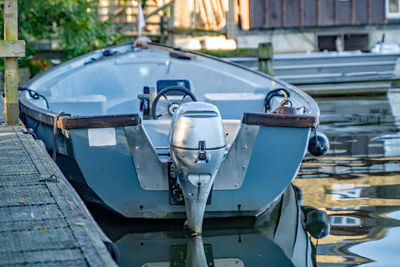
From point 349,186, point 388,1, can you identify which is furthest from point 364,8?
point 349,186

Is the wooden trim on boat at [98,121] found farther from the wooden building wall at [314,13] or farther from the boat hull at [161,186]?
the wooden building wall at [314,13]

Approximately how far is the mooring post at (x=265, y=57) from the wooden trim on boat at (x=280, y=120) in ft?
29.9

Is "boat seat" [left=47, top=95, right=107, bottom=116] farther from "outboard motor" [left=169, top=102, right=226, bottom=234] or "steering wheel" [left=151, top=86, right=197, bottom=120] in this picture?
"outboard motor" [left=169, top=102, right=226, bottom=234]

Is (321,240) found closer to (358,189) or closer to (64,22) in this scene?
(358,189)

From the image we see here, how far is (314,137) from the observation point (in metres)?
7.08

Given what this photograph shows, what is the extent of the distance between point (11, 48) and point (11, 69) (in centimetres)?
20

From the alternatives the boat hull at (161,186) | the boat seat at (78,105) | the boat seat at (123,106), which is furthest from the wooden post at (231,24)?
the boat hull at (161,186)

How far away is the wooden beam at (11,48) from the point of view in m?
7.06

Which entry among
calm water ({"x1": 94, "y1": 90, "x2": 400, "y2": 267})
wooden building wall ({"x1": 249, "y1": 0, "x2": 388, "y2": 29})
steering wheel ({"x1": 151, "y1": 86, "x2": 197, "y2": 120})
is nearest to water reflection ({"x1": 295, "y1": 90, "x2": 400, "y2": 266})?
calm water ({"x1": 94, "y1": 90, "x2": 400, "y2": 267})

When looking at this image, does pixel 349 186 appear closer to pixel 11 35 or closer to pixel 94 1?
pixel 11 35

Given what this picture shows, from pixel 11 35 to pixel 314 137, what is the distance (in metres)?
2.87

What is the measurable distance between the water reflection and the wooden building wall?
26.3 ft

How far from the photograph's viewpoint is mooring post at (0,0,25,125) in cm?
707

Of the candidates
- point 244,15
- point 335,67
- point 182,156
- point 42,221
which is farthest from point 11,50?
point 244,15
